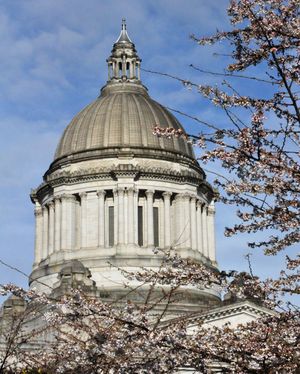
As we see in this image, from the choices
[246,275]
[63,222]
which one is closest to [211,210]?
[63,222]

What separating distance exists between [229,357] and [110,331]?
2.34 m

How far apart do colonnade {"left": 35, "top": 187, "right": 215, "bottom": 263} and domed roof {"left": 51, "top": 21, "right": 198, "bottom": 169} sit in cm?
312

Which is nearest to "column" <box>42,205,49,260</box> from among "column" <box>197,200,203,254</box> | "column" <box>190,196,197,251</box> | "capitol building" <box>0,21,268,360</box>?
"capitol building" <box>0,21,268,360</box>

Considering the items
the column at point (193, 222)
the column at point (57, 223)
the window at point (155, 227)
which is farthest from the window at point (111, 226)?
the column at point (193, 222)

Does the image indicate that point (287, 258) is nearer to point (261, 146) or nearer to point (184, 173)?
point (261, 146)

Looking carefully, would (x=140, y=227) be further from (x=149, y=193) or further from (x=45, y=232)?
(x=45, y=232)

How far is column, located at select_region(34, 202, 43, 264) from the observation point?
2645 inches

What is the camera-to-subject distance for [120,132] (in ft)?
216

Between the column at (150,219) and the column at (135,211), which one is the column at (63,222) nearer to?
the column at (135,211)

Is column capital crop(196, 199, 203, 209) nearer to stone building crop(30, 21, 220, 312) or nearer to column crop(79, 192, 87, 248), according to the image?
stone building crop(30, 21, 220, 312)

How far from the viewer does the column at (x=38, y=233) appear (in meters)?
67.2

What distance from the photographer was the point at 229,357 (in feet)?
51.7

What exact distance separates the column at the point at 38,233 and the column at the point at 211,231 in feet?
43.1

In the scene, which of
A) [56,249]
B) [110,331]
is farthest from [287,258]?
[56,249]
